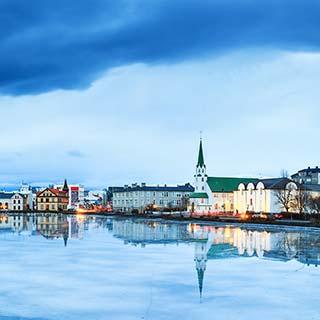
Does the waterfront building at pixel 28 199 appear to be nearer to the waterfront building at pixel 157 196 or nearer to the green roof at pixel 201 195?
the waterfront building at pixel 157 196

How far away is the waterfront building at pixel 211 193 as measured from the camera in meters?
103

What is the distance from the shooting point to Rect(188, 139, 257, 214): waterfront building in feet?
337

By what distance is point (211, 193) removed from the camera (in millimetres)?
103562

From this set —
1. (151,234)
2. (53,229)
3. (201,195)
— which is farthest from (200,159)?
(151,234)

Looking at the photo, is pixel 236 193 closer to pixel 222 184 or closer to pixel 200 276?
pixel 222 184

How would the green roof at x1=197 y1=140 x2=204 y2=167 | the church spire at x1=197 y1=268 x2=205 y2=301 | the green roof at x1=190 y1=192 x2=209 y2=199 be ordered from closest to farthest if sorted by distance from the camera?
the church spire at x1=197 y1=268 x2=205 y2=301 < the green roof at x1=190 y1=192 x2=209 y2=199 < the green roof at x1=197 y1=140 x2=204 y2=167

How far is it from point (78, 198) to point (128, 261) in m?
141

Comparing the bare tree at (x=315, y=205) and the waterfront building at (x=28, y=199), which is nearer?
the bare tree at (x=315, y=205)

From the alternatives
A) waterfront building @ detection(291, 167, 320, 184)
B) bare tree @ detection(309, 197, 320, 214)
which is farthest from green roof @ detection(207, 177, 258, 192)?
bare tree @ detection(309, 197, 320, 214)

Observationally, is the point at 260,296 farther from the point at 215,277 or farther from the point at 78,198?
the point at 78,198

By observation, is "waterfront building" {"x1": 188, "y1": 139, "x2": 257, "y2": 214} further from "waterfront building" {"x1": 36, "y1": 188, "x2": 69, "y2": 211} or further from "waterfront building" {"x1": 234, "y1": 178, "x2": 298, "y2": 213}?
"waterfront building" {"x1": 36, "y1": 188, "x2": 69, "y2": 211}

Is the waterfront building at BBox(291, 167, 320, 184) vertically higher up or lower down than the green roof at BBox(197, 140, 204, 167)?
lower down

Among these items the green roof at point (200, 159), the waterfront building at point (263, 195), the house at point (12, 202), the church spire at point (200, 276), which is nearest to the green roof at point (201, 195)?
the green roof at point (200, 159)

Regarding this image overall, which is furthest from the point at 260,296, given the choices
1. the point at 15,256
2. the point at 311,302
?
the point at 15,256
